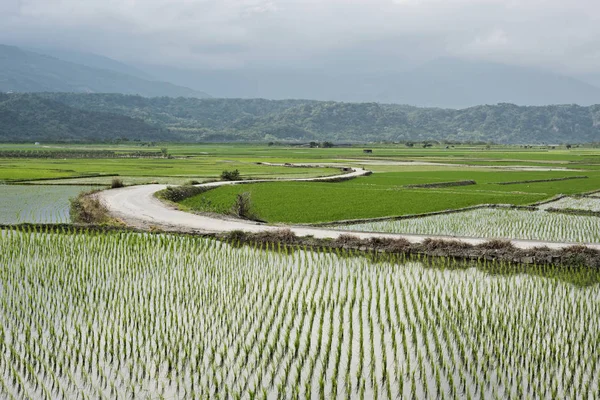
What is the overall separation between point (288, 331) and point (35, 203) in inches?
833

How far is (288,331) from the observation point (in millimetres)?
9703

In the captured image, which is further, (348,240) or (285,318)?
(348,240)

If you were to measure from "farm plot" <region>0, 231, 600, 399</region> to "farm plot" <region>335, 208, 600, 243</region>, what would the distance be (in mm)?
5805

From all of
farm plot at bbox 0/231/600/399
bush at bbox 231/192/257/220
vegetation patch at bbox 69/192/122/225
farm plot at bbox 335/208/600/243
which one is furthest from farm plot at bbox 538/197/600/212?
vegetation patch at bbox 69/192/122/225

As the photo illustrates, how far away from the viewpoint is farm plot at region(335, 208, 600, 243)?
65.5 feet

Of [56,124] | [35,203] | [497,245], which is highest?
[56,124]

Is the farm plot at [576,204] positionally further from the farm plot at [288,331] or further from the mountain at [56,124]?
the mountain at [56,124]

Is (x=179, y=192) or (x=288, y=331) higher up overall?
(x=179, y=192)

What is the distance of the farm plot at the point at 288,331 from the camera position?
309 inches

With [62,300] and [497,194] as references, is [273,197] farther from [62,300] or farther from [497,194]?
[62,300]

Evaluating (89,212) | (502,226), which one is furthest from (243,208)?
(502,226)

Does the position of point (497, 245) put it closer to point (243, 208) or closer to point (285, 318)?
point (285, 318)

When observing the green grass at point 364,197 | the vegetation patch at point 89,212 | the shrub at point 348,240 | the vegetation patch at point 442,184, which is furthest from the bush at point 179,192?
the shrub at point 348,240

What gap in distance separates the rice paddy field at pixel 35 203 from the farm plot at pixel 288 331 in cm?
813
